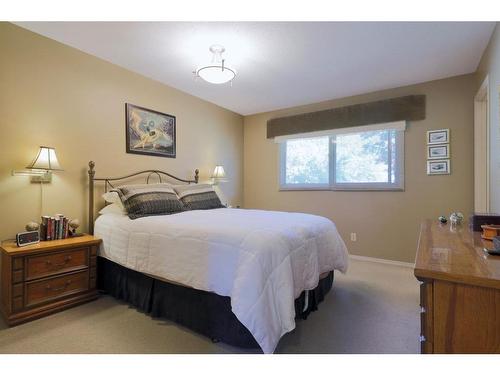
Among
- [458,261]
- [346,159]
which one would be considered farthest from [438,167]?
[458,261]

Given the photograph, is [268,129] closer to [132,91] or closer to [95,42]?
[132,91]

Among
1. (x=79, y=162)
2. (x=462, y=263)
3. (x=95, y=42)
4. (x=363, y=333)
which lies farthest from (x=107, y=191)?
(x=462, y=263)

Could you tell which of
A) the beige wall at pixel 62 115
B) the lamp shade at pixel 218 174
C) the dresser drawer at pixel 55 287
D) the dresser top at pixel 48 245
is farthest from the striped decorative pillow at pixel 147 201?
the lamp shade at pixel 218 174

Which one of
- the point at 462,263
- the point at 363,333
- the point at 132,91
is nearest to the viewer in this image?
the point at 462,263

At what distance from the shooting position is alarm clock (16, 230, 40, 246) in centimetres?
198

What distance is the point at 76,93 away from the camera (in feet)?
8.50

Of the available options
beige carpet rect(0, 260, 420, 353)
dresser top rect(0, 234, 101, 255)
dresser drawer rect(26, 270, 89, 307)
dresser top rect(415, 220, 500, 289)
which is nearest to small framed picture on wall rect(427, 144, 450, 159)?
beige carpet rect(0, 260, 420, 353)

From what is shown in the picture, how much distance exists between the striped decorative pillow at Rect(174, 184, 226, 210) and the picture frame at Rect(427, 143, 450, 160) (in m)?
2.75

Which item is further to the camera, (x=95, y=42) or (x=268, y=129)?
(x=268, y=129)

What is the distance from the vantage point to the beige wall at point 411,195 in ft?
10.1

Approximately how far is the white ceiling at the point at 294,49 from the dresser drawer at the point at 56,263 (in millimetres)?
1939

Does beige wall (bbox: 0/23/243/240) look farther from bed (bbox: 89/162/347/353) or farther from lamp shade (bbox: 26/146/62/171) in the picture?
bed (bbox: 89/162/347/353)

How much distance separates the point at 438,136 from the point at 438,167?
1.27 feet

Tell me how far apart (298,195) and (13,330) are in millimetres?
3638
